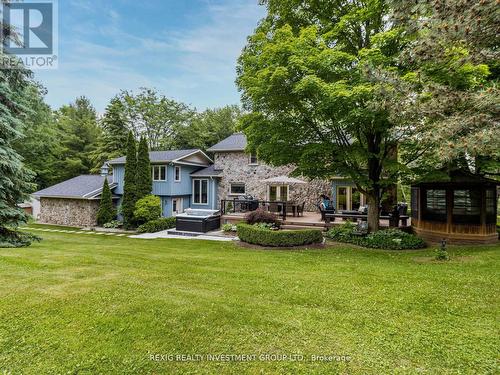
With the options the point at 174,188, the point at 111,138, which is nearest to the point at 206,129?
the point at 111,138

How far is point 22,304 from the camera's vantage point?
437cm

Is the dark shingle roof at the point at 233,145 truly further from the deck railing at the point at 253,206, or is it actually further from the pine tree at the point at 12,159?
the pine tree at the point at 12,159

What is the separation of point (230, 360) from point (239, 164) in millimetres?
19215

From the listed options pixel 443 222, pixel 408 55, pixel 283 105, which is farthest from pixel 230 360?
pixel 443 222

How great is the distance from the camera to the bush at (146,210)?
687 inches

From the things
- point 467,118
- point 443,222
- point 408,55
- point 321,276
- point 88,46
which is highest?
point 88,46

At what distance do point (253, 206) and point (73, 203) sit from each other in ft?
45.3

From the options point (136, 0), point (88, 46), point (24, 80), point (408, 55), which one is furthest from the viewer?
point (88, 46)

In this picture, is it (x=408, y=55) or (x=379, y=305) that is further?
(x=408, y=55)

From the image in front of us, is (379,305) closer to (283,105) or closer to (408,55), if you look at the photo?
(408,55)

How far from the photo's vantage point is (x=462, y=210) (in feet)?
38.1

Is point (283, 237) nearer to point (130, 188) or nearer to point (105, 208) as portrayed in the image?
point (130, 188)

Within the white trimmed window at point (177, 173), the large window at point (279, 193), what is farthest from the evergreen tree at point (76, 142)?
the large window at point (279, 193)

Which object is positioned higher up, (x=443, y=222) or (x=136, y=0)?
(x=136, y=0)
